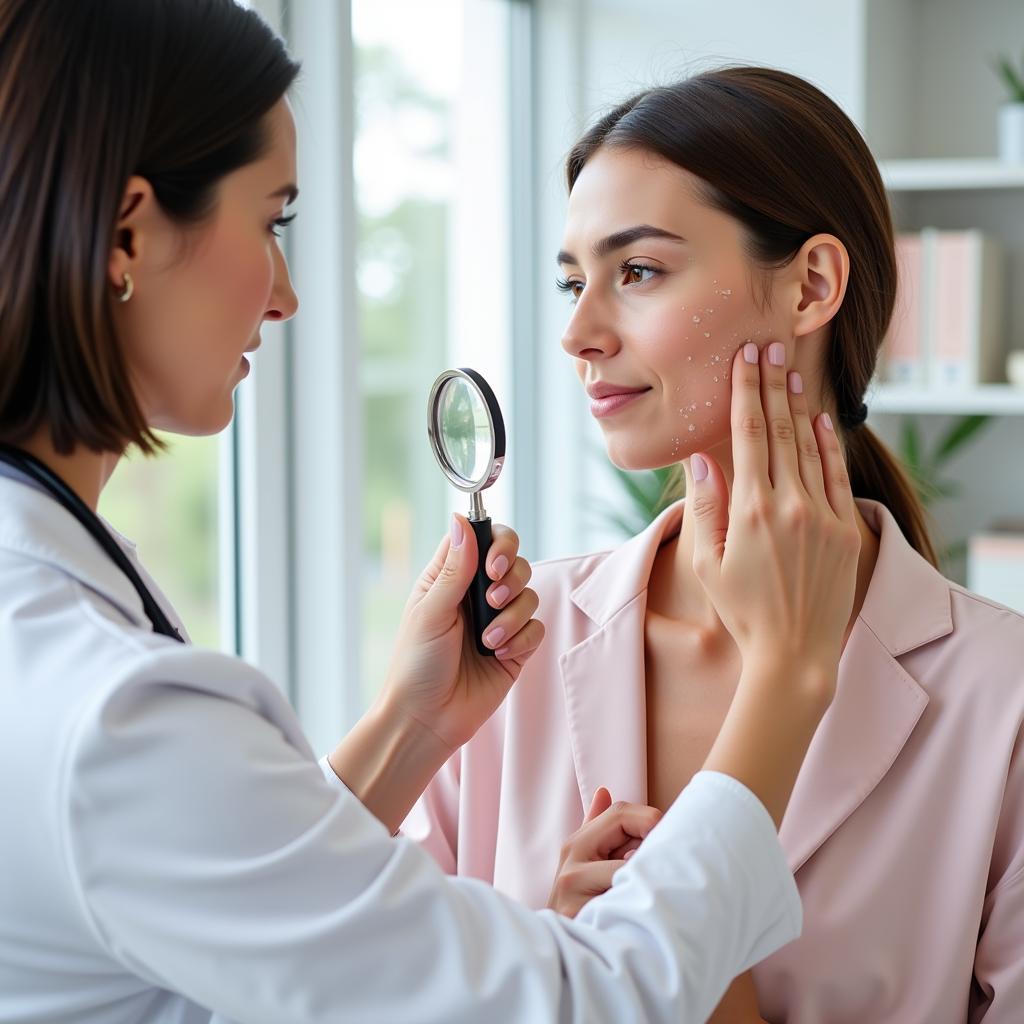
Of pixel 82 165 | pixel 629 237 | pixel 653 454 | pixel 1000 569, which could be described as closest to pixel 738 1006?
pixel 653 454

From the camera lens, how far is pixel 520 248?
3049mm

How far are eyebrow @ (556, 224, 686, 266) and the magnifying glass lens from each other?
281mm

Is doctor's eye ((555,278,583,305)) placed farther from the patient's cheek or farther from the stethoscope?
the stethoscope

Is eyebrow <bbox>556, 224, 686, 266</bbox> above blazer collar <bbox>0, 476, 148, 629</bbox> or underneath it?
above

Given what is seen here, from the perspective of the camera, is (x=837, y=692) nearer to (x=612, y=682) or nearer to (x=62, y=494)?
(x=612, y=682)

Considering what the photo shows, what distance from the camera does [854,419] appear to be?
147cm

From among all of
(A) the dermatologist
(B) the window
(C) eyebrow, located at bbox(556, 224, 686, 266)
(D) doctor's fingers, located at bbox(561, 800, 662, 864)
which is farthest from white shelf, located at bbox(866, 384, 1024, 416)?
(A) the dermatologist

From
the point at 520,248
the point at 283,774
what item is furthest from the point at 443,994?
the point at 520,248

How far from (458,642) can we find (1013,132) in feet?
6.50

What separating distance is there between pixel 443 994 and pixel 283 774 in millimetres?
168

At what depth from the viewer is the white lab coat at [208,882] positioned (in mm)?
731

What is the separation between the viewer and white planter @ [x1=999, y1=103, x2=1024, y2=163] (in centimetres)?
263

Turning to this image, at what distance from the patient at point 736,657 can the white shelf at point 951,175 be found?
1.30 metres

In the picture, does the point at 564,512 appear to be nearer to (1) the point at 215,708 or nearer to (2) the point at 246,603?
(2) the point at 246,603
